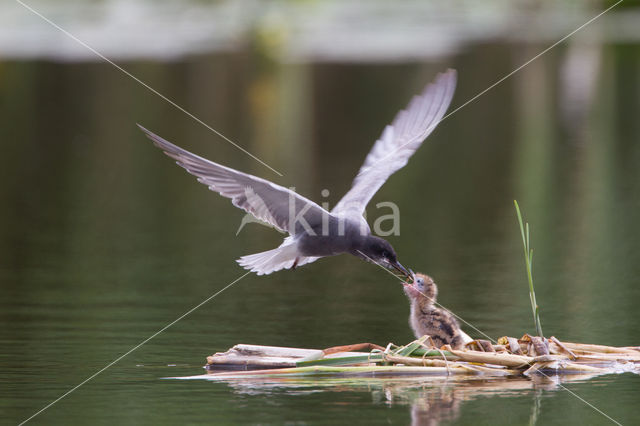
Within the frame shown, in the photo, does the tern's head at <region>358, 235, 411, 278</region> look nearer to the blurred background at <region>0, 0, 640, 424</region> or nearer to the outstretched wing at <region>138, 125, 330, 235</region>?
the outstretched wing at <region>138, 125, 330, 235</region>

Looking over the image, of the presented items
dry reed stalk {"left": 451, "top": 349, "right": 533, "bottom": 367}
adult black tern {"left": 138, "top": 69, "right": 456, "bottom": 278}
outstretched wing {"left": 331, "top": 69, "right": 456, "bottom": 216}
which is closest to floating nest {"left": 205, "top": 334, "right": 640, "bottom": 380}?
dry reed stalk {"left": 451, "top": 349, "right": 533, "bottom": 367}

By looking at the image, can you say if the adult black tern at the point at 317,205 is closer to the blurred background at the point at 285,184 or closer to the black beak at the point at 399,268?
the black beak at the point at 399,268

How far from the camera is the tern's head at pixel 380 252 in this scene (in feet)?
29.1

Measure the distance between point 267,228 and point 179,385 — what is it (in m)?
8.08

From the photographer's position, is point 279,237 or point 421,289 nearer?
point 421,289

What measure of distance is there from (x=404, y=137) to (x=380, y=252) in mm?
1656

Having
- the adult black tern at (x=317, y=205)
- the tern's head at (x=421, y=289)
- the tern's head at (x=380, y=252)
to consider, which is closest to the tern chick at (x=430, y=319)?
the tern's head at (x=421, y=289)

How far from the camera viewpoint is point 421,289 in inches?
364

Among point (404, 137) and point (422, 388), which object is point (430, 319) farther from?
point (404, 137)

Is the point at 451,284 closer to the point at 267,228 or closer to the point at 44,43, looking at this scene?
the point at 267,228

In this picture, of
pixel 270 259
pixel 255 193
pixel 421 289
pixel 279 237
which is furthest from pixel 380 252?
pixel 279 237

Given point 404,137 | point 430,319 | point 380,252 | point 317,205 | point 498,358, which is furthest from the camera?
point 404,137

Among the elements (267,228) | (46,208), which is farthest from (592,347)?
(46,208)

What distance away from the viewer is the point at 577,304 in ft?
37.0
